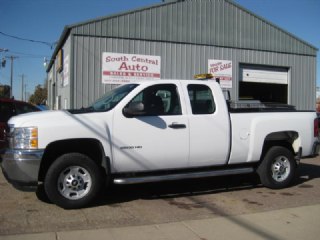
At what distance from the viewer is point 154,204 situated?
6.56 metres

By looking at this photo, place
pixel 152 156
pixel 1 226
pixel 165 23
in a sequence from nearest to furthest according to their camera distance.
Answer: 1. pixel 1 226
2. pixel 152 156
3. pixel 165 23

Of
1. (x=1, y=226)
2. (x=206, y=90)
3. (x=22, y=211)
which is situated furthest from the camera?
(x=206, y=90)

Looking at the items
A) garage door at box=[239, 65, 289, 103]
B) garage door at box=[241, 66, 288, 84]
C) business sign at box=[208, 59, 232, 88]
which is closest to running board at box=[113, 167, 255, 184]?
garage door at box=[239, 65, 289, 103]

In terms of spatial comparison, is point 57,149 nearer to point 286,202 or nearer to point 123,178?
point 123,178

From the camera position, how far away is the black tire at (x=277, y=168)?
766cm

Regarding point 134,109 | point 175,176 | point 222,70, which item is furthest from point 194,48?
point 134,109

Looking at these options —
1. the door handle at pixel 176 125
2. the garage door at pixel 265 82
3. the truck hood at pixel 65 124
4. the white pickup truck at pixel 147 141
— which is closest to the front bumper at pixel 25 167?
Answer: the white pickup truck at pixel 147 141

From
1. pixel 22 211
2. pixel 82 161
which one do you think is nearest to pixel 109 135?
pixel 82 161

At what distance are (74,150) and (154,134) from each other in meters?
1.27

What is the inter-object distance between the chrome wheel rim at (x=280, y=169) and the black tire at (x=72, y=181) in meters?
3.48

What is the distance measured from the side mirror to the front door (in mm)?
67

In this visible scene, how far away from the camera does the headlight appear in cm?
578

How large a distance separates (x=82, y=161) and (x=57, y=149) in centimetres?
43

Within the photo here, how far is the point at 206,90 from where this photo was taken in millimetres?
7223
